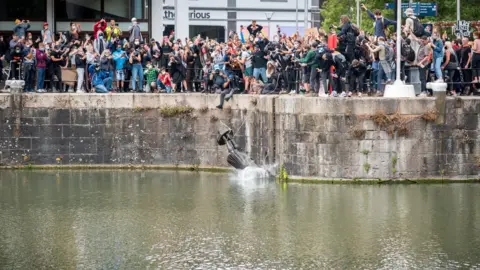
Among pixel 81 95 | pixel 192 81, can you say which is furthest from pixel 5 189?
pixel 192 81

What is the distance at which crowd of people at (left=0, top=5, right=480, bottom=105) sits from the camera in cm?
3195

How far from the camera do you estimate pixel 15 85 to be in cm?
3553

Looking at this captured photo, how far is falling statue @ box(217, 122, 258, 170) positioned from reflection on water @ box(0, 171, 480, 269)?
0.92 m

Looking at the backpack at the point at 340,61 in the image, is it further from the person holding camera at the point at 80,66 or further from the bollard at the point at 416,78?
the person holding camera at the point at 80,66

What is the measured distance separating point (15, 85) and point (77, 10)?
31.2ft

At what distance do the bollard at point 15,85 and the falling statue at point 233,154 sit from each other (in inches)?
254

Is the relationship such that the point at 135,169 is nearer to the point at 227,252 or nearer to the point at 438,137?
the point at 438,137

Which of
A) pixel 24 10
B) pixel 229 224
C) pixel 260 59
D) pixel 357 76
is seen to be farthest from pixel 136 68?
pixel 229 224

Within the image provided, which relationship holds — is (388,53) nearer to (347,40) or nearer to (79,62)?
(347,40)

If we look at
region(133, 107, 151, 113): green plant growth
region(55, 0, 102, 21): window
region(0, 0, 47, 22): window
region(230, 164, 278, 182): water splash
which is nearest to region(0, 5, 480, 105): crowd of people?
region(133, 107, 151, 113): green plant growth

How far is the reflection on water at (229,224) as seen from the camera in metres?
22.7

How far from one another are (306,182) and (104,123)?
25.5 ft

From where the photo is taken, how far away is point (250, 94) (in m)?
34.5

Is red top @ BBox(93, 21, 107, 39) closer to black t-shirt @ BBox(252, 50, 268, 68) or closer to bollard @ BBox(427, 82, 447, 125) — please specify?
black t-shirt @ BBox(252, 50, 268, 68)
